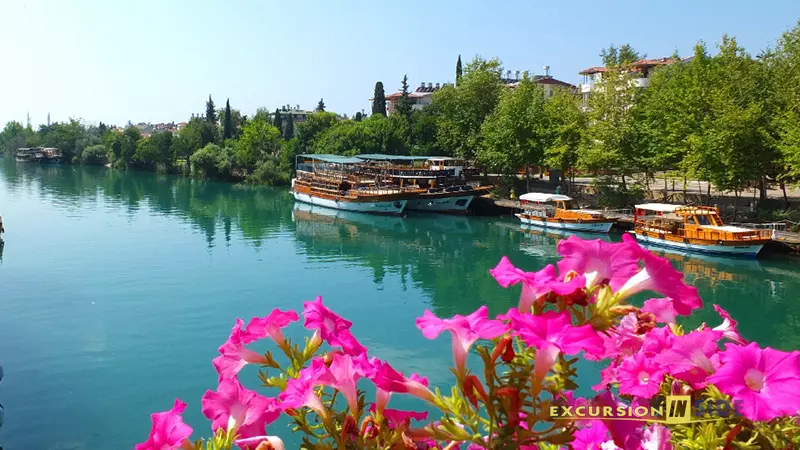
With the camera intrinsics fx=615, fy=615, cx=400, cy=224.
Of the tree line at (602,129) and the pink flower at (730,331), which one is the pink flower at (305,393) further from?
the tree line at (602,129)

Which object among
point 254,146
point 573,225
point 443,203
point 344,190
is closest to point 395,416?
point 573,225

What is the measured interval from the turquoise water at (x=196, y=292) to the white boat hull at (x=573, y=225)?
1028 mm

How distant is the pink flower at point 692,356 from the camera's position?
1.23 meters

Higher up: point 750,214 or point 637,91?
point 637,91

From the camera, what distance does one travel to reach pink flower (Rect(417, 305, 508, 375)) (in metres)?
1.15

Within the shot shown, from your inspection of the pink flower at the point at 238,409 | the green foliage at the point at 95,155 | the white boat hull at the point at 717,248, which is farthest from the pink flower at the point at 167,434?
the green foliage at the point at 95,155

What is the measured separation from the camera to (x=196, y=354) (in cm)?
1277

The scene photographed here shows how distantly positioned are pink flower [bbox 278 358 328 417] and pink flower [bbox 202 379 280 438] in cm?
6

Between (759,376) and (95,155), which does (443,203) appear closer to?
(759,376)

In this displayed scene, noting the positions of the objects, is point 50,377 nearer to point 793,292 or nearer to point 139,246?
point 139,246

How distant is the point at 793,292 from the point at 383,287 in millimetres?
12100

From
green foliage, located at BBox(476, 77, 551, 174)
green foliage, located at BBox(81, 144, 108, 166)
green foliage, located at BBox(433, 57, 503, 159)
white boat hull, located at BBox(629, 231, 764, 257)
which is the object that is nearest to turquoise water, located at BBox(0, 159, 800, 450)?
white boat hull, located at BBox(629, 231, 764, 257)

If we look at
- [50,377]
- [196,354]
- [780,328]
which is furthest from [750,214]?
[50,377]

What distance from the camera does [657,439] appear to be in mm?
1233
